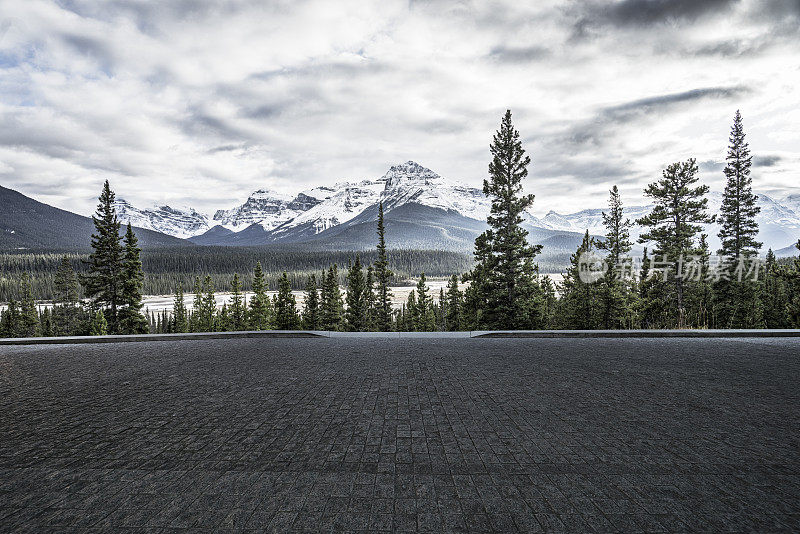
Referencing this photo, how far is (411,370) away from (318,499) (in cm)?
499

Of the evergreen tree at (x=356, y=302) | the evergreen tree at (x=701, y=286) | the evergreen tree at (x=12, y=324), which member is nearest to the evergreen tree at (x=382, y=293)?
the evergreen tree at (x=356, y=302)

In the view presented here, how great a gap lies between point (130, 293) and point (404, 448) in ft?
98.4

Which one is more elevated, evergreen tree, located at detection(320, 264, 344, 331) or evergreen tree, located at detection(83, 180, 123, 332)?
evergreen tree, located at detection(83, 180, 123, 332)

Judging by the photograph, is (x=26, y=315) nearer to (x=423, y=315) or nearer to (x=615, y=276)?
(x=423, y=315)

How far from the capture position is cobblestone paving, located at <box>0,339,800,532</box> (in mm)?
3141

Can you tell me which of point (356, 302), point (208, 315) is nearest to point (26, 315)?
point (208, 315)

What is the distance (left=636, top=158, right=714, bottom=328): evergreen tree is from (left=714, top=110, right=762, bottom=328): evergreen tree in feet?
12.6

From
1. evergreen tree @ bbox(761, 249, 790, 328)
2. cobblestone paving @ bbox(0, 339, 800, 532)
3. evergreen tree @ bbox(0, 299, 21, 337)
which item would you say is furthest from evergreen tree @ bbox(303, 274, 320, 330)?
evergreen tree @ bbox(761, 249, 790, 328)

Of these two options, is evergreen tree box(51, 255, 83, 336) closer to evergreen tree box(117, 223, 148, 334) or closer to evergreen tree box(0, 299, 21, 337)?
evergreen tree box(0, 299, 21, 337)

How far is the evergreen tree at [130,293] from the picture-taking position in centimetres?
2730

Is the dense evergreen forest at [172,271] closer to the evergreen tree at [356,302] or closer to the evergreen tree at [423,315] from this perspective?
the evergreen tree at [423,315]

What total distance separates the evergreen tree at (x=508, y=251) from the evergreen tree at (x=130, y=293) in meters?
23.5

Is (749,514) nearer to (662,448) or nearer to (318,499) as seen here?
(662,448)

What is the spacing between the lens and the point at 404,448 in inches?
171
